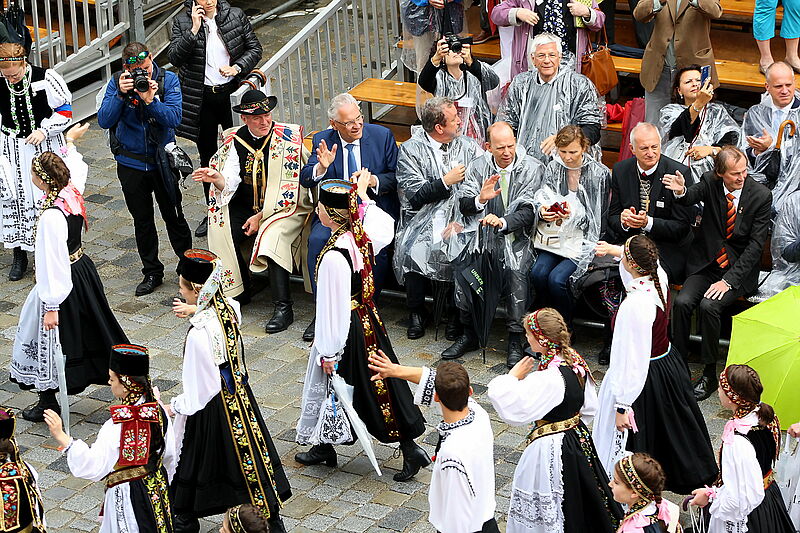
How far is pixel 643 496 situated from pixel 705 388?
2.81 m

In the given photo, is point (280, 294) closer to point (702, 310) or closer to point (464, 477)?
point (702, 310)

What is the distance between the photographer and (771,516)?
5965 millimetres

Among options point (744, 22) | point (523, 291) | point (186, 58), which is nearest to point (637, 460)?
point (523, 291)

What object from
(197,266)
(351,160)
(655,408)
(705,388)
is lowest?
(705,388)

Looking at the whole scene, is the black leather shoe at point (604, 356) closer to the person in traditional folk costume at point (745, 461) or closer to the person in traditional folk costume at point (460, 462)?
the person in traditional folk costume at point (745, 461)

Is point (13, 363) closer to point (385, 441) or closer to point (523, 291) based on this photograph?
point (385, 441)

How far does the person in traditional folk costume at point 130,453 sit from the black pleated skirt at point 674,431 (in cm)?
248

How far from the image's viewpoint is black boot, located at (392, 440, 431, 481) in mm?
7203

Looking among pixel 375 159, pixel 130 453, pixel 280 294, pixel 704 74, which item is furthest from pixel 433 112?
pixel 130 453

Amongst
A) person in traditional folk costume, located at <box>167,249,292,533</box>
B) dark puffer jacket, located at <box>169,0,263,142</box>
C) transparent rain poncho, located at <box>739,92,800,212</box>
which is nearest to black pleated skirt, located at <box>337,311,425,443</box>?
person in traditional folk costume, located at <box>167,249,292,533</box>

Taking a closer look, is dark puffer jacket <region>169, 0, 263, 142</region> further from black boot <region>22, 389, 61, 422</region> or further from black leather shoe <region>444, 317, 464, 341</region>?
black boot <region>22, 389, 61, 422</region>

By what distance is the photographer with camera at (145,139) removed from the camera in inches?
356

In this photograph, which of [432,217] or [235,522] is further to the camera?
[432,217]

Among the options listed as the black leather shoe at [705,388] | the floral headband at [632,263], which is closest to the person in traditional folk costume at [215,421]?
the floral headband at [632,263]
